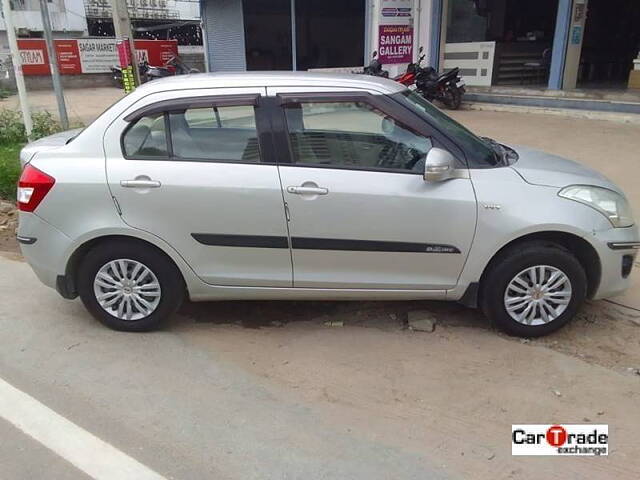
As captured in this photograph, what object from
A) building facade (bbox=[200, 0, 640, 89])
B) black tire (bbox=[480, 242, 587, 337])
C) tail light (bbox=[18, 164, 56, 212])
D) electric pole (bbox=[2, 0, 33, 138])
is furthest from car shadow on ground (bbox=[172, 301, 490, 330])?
building facade (bbox=[200, 0, 640, 89])

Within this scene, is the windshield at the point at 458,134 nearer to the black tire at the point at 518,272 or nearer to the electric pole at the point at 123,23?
the black tire at the point at 518,272

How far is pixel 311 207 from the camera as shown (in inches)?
132

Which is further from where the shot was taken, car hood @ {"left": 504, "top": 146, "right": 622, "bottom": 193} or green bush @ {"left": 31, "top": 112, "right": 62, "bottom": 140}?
green bush @ {"left": 31, "top": 112, "right": 62, "bottom": 140}

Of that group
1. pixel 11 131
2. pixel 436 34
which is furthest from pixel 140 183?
pixel 436 34

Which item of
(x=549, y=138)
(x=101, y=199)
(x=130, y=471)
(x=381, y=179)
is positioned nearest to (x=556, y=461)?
(x=381, y=179)

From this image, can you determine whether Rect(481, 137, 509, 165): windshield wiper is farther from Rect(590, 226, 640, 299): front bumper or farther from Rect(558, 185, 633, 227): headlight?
Rect(590, 226, 640, 299): front bumper

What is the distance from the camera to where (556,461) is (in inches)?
101

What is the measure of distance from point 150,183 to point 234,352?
47.1 inches

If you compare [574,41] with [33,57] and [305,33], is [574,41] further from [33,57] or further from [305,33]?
[33,57]

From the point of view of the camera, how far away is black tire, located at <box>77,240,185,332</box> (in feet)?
11.6

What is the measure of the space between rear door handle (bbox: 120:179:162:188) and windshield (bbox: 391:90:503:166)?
159 centimetres

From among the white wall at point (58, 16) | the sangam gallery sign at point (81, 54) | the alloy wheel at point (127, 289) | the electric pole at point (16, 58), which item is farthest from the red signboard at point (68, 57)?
the alloy wheel at point (127, 289)

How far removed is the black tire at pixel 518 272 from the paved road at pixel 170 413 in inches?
50.9

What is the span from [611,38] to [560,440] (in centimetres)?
1902
